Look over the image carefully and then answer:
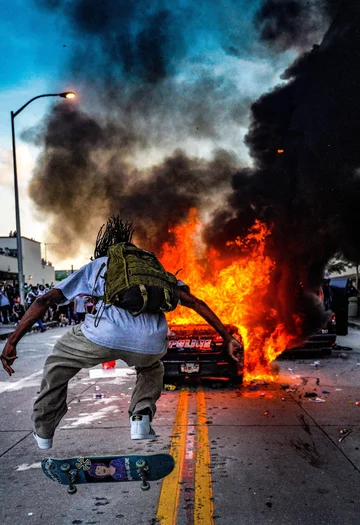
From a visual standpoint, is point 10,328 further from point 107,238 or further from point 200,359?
point 107,238

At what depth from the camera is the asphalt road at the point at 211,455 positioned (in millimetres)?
3650

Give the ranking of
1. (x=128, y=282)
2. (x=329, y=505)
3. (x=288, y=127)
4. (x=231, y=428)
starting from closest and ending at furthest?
(x=128, y=282), (x=329, y=505), (x=231, y=428), (x=288, y=127)

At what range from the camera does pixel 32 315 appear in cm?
322

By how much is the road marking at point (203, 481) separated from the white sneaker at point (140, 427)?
68 centimetres

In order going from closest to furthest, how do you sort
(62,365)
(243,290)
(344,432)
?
(62,365)
(344,432)
(243,290)

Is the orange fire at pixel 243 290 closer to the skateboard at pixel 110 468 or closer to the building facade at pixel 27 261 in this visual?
the skateboard at pixel 110 468

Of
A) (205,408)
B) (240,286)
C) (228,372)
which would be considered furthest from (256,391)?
(240,286)

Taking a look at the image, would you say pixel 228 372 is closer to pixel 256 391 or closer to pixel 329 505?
pixel 256 391

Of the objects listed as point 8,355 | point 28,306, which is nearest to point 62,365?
point 8,355

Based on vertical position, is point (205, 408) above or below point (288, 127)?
below

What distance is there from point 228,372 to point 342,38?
1106 cm

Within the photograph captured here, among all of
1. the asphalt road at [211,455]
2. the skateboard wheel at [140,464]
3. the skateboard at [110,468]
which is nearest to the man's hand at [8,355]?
the skateboard at [110,468]

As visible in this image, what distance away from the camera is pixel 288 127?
54.7 feet

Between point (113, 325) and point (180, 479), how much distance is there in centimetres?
178
